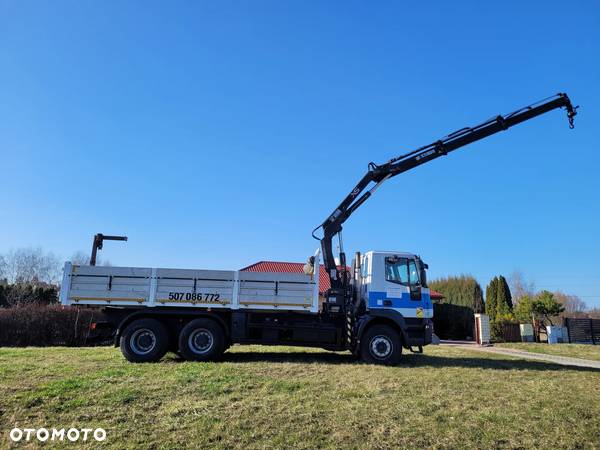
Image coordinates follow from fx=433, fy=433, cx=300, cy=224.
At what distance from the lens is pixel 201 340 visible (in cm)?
1084

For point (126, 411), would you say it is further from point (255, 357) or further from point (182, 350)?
point (255, 357)

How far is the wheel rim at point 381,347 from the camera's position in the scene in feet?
36.0

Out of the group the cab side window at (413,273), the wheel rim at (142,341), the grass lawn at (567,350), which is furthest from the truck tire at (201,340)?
the grass lawn at (567,350)

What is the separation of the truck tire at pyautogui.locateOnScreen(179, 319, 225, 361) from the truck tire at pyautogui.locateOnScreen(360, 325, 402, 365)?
3.62m

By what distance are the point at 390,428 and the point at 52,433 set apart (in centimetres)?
398

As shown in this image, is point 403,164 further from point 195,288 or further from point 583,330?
point 583,330

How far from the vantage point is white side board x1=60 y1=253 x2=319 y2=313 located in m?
10.9

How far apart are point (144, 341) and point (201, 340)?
4.60 ft

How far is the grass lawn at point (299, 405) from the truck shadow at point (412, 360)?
992 millimetres

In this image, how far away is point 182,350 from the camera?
35.0 ft

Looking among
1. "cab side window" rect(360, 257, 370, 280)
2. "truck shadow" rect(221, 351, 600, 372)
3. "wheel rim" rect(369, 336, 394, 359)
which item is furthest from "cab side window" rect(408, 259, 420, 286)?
"truck shadow" rect(221, 351, 600, 372)

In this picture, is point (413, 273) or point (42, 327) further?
point (42, 327)

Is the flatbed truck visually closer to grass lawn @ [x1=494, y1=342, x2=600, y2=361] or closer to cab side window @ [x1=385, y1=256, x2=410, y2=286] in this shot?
cab side window @ [x1=385, y1=256, x2=410, y2=286]

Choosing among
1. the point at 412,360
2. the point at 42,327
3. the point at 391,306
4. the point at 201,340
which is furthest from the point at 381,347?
the point at 42,327
